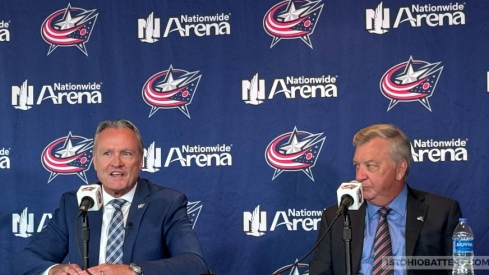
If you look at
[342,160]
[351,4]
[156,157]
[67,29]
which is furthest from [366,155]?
[67,29]

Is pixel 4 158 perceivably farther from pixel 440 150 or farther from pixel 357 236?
pixel 440 150

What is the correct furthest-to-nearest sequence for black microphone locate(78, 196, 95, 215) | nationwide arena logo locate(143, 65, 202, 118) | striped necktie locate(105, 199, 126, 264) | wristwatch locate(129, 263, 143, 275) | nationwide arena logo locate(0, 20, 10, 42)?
nationwide arena logo locate(0, 20, 10, 42)
nationwide arena logo locate(143, 65, 202, 118)
striped necktie locate(105, 199, 126, 264)
wristwatch locate(129, 263, 143, 275)
black microphone locate(78, 196, 95, 215)

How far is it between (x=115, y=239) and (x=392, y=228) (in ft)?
4.85

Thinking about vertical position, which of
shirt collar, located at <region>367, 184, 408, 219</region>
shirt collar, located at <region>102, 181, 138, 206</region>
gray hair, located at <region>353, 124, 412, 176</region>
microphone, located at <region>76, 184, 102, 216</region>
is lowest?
shirt collar, located at <region>367, 184, 408, 219</region>

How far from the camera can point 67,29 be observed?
228 inches

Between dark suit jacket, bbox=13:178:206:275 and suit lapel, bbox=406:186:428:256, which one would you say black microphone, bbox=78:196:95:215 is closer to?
dark suit jacket, bbox=13:178:206:275

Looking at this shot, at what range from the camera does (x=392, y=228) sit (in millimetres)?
4418

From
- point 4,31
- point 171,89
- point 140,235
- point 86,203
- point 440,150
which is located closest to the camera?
point 86,203

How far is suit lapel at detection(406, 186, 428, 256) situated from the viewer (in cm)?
432

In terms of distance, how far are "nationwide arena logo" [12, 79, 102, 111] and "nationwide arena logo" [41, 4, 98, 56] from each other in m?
0.26

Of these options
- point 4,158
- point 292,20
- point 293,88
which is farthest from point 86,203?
point 292,20

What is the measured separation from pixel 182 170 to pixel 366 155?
61.4 inches

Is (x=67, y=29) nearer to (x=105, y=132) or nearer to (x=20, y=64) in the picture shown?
(x=20, y=64)
